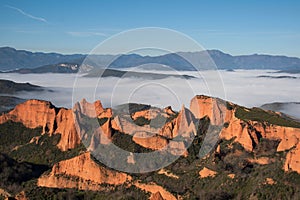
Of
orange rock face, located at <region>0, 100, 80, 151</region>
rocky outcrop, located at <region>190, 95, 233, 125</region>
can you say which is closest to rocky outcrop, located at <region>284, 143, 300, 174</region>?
rocky outcrop, located at <region>190, 95, 233, 125</region>

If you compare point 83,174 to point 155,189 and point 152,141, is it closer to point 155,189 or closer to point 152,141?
point 155,189

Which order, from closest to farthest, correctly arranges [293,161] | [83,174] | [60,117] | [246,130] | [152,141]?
1. [293,161]
2. [83,174]
3. [246,130]
4. [152,141]
5. [60,117]

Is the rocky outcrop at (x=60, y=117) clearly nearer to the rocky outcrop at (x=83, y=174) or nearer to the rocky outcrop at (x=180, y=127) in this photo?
the rocky outcrop at (x=180, y=127)

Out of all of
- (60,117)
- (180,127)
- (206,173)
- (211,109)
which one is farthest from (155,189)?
(60,117)

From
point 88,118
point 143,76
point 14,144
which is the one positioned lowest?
point 14,144

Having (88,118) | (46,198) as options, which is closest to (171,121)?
(88,118)

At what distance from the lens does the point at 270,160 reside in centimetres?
7356

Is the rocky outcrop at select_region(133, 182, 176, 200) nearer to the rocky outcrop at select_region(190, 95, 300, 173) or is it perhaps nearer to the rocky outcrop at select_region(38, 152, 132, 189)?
the rocky outcrop at select_region(38, 152, 132, 189)

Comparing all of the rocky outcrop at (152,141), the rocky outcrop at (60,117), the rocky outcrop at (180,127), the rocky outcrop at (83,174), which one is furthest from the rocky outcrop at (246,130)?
the rocky outcrop at (83,174)

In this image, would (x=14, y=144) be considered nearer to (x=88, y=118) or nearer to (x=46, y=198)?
(x=88, y=118)

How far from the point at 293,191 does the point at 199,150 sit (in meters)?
26.6

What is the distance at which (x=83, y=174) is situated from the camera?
7625 cm

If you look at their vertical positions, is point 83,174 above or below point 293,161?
below

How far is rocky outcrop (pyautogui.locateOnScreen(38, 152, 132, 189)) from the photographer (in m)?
74.2
